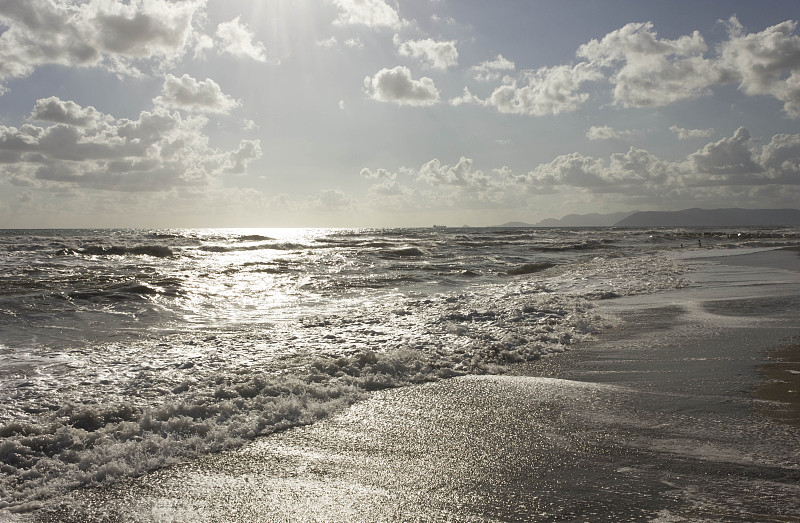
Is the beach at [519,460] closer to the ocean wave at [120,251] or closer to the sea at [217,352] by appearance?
the sea at [217,352]

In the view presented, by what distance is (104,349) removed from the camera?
7.83 metres

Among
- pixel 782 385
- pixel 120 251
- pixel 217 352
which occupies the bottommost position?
pixel 217 352

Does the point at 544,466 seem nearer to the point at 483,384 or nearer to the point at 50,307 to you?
the point at 483,384

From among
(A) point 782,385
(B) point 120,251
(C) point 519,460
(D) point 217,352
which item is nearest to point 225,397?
(D) point 217,352

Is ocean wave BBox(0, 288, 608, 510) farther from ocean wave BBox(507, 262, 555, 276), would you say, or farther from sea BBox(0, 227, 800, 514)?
ocean wave BBox(507, 262, 555, 276)

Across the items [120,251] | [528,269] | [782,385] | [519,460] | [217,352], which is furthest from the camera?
Result: [120,251]

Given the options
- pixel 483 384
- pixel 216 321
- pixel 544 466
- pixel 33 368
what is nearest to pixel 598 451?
pixel 544 466

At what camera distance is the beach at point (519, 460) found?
9.85 ft

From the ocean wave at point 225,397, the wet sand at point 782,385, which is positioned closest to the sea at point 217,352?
the ocean wave at point 225,397

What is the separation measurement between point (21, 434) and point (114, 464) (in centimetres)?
140

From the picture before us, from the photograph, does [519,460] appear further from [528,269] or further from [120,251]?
[120,251]

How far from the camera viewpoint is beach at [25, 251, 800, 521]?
300cm

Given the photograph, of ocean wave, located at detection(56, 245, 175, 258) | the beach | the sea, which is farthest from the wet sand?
ocean wave, located at detection(56, 245, 175, 258)

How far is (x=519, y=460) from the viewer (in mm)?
3656
